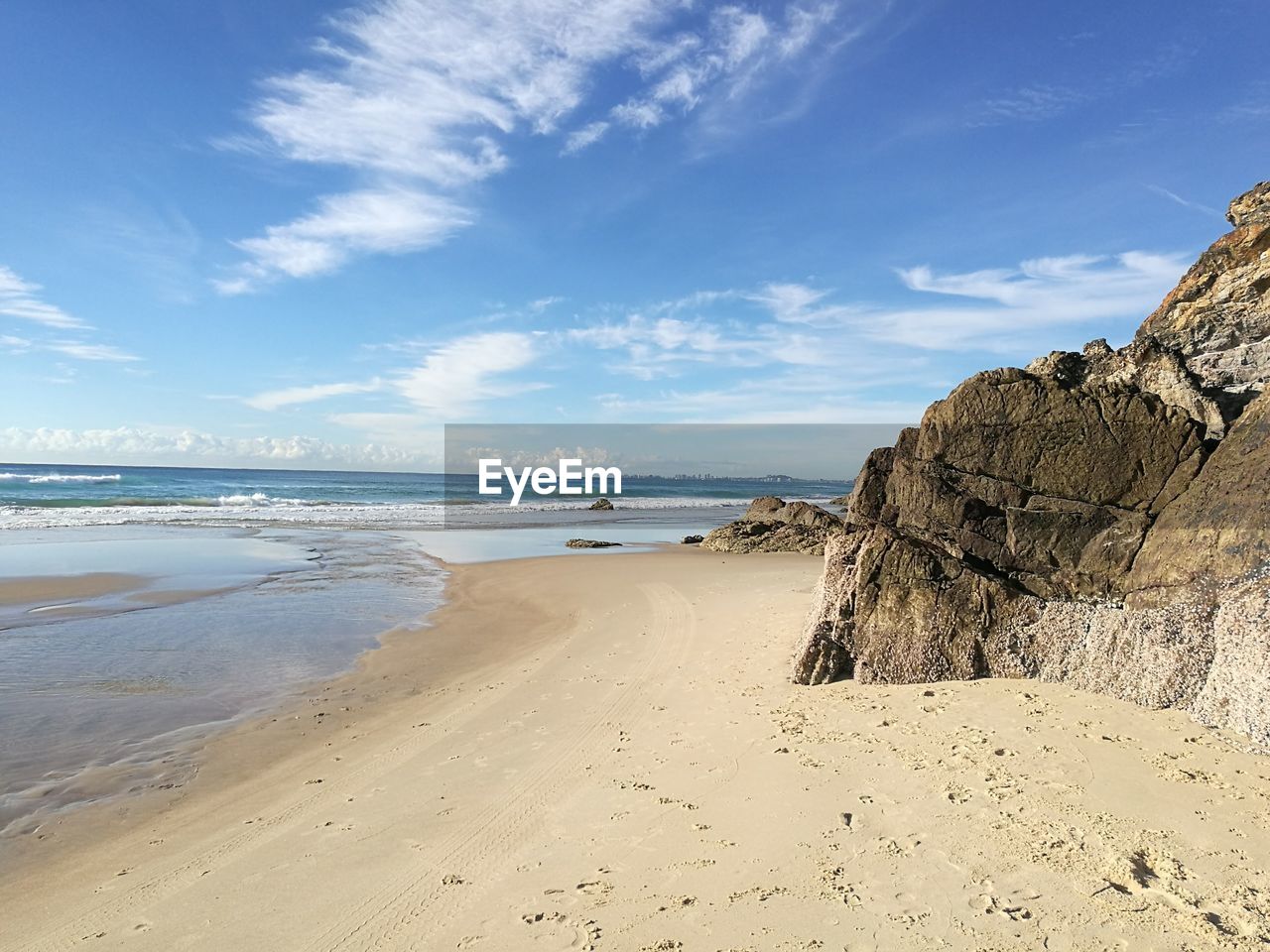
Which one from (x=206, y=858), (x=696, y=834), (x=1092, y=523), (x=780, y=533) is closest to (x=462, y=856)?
(x=696, y=834)

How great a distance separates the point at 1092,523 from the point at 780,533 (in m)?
16.0

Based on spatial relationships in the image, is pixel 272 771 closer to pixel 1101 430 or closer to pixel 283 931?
pixel 283 931

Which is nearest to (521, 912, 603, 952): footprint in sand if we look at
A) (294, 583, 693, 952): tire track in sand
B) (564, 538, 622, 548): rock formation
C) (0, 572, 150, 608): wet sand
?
(294, 583, 693, 952): tire track in sand

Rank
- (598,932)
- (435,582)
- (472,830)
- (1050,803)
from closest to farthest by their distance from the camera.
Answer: (598,932) → (1050,803) → (472,830) → (435,582)

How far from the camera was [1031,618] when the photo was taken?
229 inches

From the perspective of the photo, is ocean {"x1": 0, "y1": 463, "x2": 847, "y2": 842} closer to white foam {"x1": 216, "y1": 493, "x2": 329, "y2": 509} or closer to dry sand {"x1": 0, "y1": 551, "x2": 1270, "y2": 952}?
dry sand {"x1": 0, "y1": 551, "x2": 1270, "y2": 952}

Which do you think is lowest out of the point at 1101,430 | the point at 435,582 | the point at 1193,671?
the point at 435,582

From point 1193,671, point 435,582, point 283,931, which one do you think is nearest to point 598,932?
point 283,931

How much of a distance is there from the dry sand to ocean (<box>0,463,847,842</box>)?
0.76 metres

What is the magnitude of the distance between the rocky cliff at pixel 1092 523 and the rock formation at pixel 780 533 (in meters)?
13.6

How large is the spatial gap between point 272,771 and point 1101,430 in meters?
7.68

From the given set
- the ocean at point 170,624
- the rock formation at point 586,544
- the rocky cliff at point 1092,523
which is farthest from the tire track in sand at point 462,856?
the rock formation at point 586,544

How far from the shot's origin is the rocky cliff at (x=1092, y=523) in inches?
196

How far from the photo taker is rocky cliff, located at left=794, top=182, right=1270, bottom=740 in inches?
196
